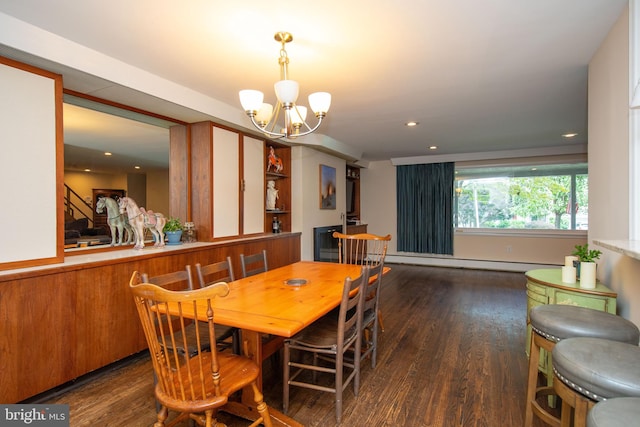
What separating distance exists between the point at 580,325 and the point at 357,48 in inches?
79.0

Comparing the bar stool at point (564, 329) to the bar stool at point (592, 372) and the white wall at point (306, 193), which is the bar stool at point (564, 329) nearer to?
the bar stool at point (592, 372)

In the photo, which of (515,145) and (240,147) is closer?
(240,147)

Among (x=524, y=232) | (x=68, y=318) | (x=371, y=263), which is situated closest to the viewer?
(x=68, y=318)

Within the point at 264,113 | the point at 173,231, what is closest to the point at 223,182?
the point at 173,231

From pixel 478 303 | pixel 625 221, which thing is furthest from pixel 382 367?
pixel 478 303

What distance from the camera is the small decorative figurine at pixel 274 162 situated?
174 inches

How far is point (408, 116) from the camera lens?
374 cm

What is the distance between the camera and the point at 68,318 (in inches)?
84.3

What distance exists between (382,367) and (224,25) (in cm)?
259

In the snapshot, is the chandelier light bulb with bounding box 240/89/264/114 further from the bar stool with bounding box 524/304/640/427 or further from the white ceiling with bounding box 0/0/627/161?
the bar stool with bounding box 524/304/640/427

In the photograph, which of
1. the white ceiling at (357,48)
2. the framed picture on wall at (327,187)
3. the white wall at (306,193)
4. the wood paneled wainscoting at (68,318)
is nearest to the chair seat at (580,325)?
the white ceiling at (357,48)

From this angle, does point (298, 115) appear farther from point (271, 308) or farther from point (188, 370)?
point (188, 370)

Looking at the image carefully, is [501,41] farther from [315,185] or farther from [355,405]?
[315,185]

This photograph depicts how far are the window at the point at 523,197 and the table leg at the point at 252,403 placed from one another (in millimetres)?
5806
